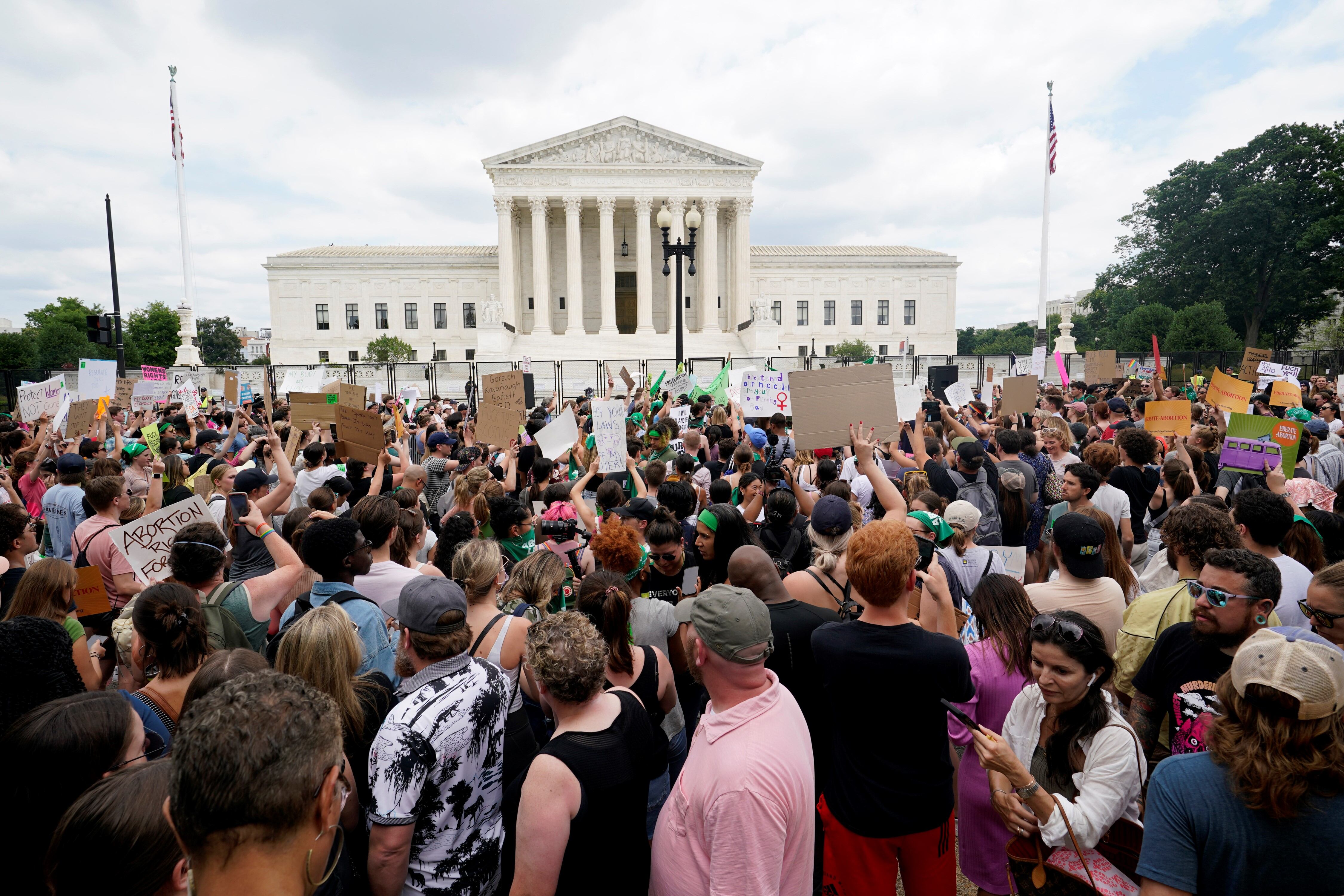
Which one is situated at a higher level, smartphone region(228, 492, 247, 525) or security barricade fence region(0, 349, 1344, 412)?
security barricade fence region(0, 349, 1344, 412)

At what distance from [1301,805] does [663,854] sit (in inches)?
70.8

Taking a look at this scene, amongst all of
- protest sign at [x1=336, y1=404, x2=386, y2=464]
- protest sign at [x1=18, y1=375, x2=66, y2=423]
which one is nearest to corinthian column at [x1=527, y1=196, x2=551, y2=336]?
protest sign at [x1=18, y1=375, x2=66, y2=423]

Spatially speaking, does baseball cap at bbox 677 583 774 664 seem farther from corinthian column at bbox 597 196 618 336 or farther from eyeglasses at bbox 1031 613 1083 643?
corinthian column at bbox 597 196 618 336

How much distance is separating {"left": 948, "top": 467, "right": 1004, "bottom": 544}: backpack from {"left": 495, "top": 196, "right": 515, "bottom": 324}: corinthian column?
49527 mm

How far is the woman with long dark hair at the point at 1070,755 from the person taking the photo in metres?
2.31

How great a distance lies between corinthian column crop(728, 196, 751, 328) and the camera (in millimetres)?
54938

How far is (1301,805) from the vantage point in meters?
1.82

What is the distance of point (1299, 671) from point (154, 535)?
5.30 meters

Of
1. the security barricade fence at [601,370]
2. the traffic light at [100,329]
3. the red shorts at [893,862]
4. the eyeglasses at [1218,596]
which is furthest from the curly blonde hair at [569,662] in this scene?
the security barricade fence at [601,370]

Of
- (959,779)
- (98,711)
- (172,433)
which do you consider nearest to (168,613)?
(98,711)

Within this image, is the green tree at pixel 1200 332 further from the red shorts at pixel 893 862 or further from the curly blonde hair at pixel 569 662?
the curly blonde hair at pixel 569 662

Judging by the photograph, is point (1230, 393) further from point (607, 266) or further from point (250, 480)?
point (607, 266)

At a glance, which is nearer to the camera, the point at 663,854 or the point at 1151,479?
the point at 663,854

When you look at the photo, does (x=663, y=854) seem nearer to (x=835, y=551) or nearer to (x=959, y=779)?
(x=959, y=779)
